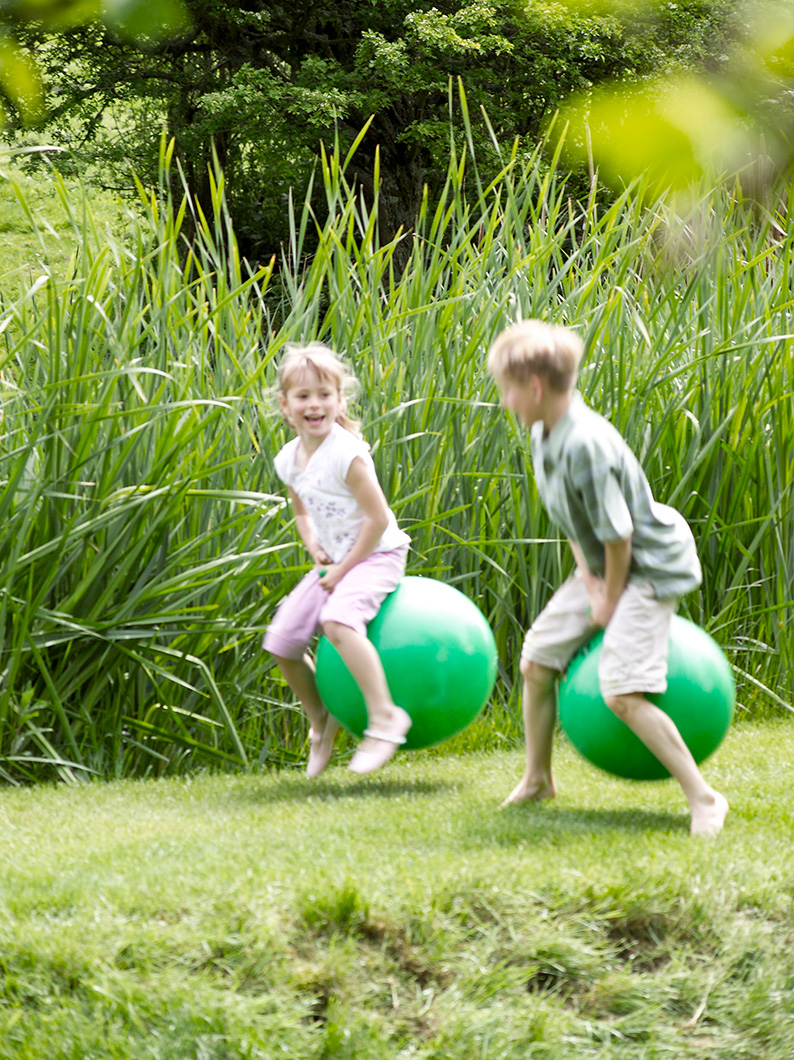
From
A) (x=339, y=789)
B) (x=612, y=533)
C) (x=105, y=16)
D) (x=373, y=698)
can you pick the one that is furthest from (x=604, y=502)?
(x=105, y=16)

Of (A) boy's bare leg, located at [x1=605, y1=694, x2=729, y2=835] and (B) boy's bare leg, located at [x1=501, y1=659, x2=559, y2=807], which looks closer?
(A) boy's bare leg, located at [x1=605, y1=694, x2=729, y2=835]

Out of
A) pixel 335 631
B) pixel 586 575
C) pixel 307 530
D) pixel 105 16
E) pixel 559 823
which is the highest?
pixel 105 16

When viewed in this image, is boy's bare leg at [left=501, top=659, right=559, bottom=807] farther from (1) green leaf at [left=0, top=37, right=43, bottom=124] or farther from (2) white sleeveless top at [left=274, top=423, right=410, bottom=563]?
(1) green leaf at [left=0, top=37, right=43, bottom=124]

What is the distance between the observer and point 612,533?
3037 mm

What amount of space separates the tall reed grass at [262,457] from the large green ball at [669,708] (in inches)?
38.0

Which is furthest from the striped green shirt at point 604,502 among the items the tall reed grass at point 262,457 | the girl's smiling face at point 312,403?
the tall reed grass at point 262,457

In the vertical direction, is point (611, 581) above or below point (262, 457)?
above

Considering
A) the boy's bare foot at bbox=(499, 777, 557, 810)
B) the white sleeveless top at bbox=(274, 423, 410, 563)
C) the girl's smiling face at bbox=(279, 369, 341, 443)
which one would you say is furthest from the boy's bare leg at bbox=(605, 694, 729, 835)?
the girl's smiling face at bbox=(279, 369, 341, 443)

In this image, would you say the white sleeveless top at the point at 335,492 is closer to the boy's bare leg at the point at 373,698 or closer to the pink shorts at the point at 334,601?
the pink shorts at the point at 334,601

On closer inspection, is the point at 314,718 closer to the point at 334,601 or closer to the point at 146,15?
the point at 334,601

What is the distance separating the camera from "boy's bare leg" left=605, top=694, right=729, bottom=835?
3.10 m

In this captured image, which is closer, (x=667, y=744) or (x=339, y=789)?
(x=667, y=744)

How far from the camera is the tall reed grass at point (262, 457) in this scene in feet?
13.2

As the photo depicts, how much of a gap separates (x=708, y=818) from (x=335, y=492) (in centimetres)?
150
